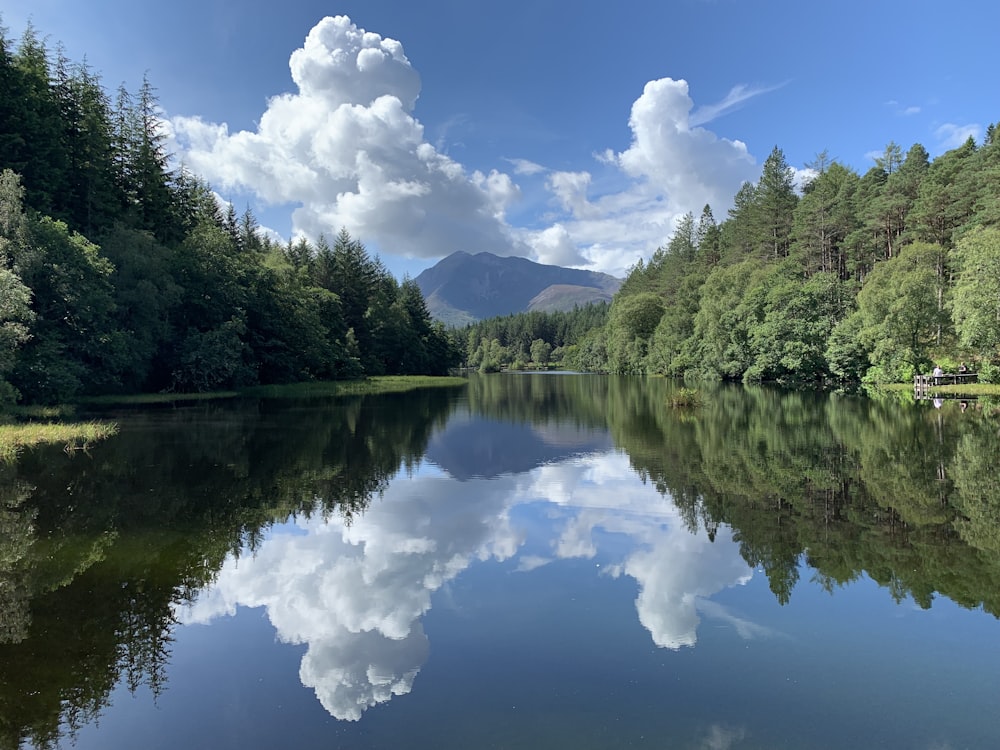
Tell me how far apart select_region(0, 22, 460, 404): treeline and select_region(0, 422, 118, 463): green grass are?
3.55 metres

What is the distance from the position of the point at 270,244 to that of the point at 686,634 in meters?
101

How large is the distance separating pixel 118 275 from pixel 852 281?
2843 inches

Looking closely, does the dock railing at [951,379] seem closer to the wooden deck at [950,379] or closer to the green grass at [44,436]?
the wooden deck at [950,379]

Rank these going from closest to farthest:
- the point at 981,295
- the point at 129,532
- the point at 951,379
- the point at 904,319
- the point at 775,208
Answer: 1. the point at 129,532
2. the point at 981,295
3. the point at 951,379
4. the point at 904,319
5. the point at 775,208

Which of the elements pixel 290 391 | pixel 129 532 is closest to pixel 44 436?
pixel 129 532

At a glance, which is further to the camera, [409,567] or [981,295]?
[981,295]

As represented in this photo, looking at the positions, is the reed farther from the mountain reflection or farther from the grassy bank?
the grassy bank

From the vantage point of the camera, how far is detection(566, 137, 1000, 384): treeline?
50.1m

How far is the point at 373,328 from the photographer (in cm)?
9269

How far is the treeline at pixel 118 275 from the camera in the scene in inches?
1254

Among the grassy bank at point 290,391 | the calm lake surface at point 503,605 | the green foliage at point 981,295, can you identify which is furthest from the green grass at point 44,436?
the green foliage at point 981,295

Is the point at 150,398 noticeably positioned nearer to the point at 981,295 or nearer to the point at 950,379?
the point at 981,295

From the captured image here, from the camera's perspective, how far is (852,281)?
6762cm

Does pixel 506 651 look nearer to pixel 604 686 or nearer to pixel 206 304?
pixel 604 686
